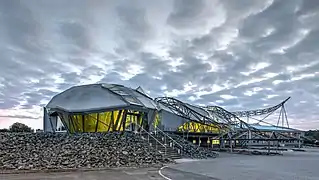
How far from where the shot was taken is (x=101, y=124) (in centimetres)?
3656

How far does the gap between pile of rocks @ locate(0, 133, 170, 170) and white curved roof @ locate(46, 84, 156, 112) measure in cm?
808

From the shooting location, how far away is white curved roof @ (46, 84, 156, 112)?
35.1 meters

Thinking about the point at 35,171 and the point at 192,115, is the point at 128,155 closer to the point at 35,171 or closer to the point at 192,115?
the point at 35,171

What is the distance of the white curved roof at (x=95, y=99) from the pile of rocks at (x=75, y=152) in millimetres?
8084

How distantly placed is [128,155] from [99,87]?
18.0 meters

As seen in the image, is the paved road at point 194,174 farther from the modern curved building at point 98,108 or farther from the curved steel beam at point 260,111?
the curved steel beam at point 260,111

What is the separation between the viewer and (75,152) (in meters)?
21.0

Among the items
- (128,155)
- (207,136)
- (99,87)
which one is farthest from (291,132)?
(128,155)

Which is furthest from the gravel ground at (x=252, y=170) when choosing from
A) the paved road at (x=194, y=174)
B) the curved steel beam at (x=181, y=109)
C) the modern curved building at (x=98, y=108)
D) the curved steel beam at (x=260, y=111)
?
the curved steel beam at (x=260, y=111)

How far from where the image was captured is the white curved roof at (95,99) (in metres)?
35.1

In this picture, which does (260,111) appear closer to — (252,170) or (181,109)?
(181,109)

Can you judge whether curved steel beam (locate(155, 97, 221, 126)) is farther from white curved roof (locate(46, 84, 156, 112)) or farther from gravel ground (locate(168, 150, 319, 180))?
gravel ground (locate(168, 150, 319, 180))

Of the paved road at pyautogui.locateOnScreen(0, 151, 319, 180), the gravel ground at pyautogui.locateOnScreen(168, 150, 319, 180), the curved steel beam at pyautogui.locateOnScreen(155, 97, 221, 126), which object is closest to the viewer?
the paved road at pyautogui.locateOnScreen(0, 151, 319, 180)

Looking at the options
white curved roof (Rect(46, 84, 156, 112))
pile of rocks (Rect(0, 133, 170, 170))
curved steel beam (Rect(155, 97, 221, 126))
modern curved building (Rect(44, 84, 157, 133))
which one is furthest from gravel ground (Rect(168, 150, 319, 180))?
curved steel beam (Rect(155, 97, 221, 126))
